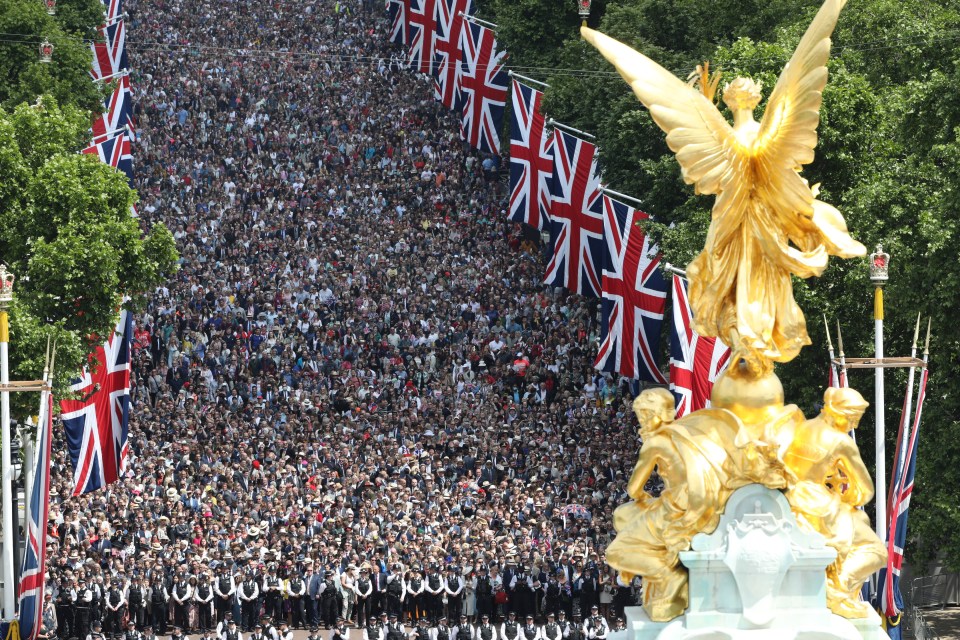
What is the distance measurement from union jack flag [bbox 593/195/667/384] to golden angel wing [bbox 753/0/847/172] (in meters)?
25.1

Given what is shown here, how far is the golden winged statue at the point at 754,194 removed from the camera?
25156 mm

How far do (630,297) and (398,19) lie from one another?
48063 mm

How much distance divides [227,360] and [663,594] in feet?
124

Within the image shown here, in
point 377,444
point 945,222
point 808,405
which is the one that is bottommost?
point 377,444

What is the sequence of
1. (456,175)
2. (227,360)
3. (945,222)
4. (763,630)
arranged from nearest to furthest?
(763,630) → (945,222) → (227,360) → (456,175)

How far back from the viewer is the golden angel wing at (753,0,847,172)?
24.7 meters

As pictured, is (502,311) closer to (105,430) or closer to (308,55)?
(105,430)

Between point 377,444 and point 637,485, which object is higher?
point 637,485

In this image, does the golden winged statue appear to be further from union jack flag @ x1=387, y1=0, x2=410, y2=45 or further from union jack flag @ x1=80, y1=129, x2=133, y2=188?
union jack flag @ x1=387, y1=0, x2=410, y2=45

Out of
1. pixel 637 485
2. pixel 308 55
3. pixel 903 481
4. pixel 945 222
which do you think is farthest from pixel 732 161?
pixel 308 55

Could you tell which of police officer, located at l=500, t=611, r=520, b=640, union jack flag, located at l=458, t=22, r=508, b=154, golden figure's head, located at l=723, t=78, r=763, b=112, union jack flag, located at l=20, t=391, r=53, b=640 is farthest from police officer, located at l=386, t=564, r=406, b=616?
union jack flag, located at l=458, t=22, r=508, b=154

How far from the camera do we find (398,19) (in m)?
97.9

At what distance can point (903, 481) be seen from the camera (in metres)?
36.3

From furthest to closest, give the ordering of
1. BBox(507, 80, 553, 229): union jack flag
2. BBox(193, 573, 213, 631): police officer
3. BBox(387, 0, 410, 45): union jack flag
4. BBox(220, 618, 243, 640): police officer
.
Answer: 1. BBox(387, 0, 410, 45): union jack flag
2. BBox(507, 80, 553, 229): union jack flag
3. BBox(193, 573, 213, 631): police officer
4. BBox(220, 618, 243, 640): police officer
